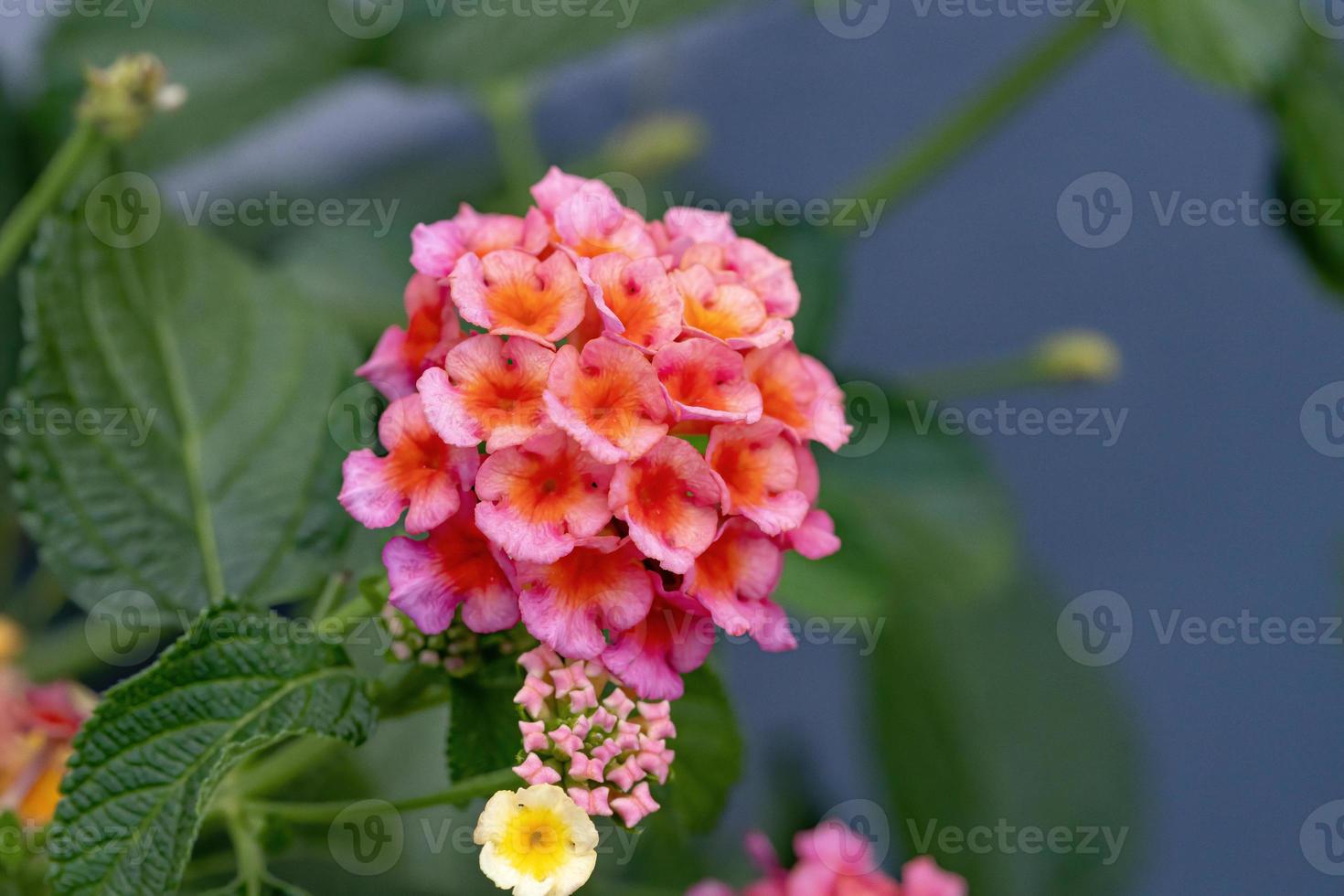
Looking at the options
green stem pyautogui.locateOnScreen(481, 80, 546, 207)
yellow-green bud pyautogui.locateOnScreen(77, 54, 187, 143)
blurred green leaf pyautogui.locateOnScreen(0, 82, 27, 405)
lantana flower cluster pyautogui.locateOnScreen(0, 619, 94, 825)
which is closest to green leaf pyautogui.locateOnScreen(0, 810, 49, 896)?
lantana flower cluster pyautogui.locateOnScreen(0, 619, 94, 825)

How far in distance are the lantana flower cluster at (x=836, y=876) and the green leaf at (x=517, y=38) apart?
394mm

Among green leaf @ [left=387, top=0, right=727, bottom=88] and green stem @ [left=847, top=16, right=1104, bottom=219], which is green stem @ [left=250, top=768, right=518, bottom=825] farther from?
green stem @ [left=847, top=16, right=1104, bottom=219]

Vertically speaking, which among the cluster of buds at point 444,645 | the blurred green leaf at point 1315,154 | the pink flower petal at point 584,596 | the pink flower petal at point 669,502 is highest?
the blurred green leaf at point 1315,154

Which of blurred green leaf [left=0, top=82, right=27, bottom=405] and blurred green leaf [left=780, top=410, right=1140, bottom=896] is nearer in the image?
blurred green leaf [left=0, top=82, right=27, bottom=405]

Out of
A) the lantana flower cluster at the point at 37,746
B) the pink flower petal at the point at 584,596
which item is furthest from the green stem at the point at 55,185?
the pink flower petal at the point at 584,596

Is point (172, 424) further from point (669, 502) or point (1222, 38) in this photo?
point (1222, 38)

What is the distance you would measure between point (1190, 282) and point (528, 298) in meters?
0.87

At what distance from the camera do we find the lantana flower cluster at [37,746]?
0.44 metres

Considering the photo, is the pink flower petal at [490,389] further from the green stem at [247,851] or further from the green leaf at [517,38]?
the green leaf at [517,38]

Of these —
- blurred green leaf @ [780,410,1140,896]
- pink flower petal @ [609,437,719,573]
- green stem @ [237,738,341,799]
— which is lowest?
blurred green leaf @ [780,410,1140,896]

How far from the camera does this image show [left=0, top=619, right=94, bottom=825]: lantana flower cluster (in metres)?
0.44

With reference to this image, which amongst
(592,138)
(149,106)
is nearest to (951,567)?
(149,106)

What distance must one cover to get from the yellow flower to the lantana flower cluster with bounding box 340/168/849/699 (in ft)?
0.13

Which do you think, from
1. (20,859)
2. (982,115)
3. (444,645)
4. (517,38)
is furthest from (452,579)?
(982,115)
